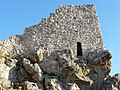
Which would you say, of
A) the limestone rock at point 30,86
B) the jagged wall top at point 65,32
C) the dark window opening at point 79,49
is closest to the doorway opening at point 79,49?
the dark window opening at point 79,49

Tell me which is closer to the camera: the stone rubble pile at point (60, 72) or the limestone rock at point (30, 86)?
the limestone rock at point (30, 86)

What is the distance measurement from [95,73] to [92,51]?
1.79 m

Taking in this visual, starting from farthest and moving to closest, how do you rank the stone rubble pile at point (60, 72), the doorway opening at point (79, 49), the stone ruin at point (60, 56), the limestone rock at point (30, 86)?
the doorway opening at point (79, 49)
the stone ruin at point (60, 56)
the stone rubble pile at point (60, 72)
the limestone rock at point (30, 86)

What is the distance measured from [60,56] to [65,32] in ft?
9.09

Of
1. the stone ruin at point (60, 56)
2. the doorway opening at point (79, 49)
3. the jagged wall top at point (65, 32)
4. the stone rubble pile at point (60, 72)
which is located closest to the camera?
the stone rubble pile at point (60, 72)

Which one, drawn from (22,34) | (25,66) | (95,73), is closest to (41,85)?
(25,66)

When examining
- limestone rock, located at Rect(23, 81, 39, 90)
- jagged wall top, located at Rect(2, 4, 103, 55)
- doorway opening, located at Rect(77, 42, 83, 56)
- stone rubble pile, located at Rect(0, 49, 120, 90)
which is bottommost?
limestone rock, located at Rect(23, 81, 39, 90)

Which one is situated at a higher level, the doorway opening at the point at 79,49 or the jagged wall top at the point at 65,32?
the jagged wall top at the point at 65,32

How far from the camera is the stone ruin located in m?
20.3

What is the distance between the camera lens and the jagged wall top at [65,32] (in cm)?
2320

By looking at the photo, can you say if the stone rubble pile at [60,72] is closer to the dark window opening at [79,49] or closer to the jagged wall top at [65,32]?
the dark window opening at [79,49]

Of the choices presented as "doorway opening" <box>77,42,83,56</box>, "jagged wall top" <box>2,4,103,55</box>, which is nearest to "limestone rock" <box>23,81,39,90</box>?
"jagged wall top" <box>2,4,103,55</box>

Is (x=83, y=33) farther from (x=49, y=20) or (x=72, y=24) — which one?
(x=49, y=20)

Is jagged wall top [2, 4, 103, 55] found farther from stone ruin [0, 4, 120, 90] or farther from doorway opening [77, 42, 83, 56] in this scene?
doorway opening [77, 42, 83, 56]
